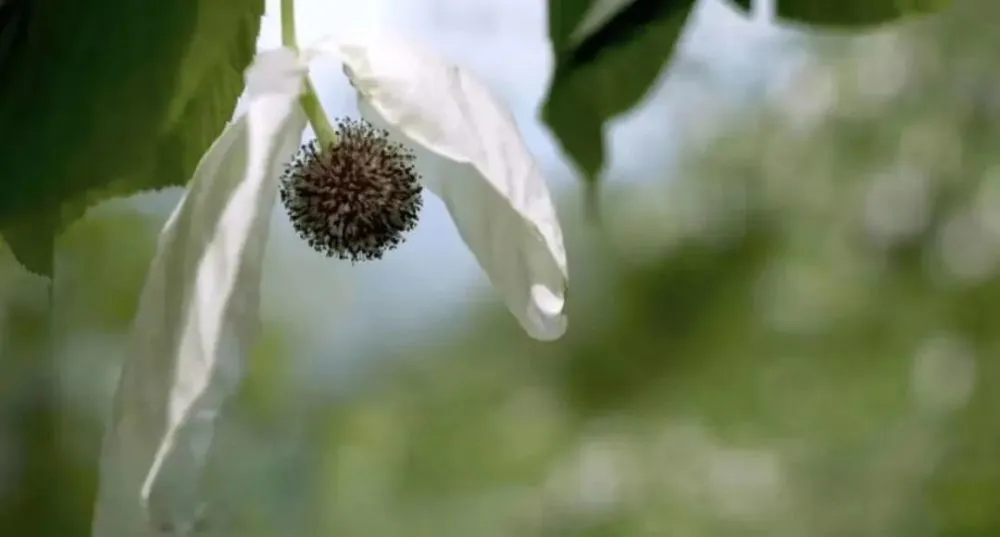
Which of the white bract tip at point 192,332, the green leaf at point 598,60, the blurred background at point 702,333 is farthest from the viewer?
the blurred background at point 702,333

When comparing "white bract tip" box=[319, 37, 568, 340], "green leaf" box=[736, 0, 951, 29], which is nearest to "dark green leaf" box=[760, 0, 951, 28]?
"green leaf" box=[736, 0, 951, 29]

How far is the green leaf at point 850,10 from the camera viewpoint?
0.34 metres

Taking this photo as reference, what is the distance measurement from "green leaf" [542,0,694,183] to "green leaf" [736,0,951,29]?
34 millimetres

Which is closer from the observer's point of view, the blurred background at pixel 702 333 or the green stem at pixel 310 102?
the green stem at pixel 310 102

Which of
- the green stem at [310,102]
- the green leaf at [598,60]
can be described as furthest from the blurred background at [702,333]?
the green stem at [310,102]

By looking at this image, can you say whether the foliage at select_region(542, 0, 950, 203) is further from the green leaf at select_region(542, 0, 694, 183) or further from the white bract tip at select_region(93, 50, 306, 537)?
the white bract tip at select_region(93, 50, 306, 537)

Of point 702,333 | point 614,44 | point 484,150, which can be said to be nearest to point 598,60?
point 614,44

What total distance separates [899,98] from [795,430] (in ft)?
0.66

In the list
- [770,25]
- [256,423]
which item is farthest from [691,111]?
[256,423]

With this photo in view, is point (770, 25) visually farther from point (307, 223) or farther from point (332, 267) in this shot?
point (307, 223)

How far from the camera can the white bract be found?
22 cm

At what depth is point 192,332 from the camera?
23cm

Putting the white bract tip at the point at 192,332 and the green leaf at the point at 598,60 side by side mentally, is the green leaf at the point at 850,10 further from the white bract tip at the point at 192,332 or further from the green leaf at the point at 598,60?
the white bract tip at the point at 192,332

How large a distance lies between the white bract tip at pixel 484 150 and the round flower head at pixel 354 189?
0.02m
